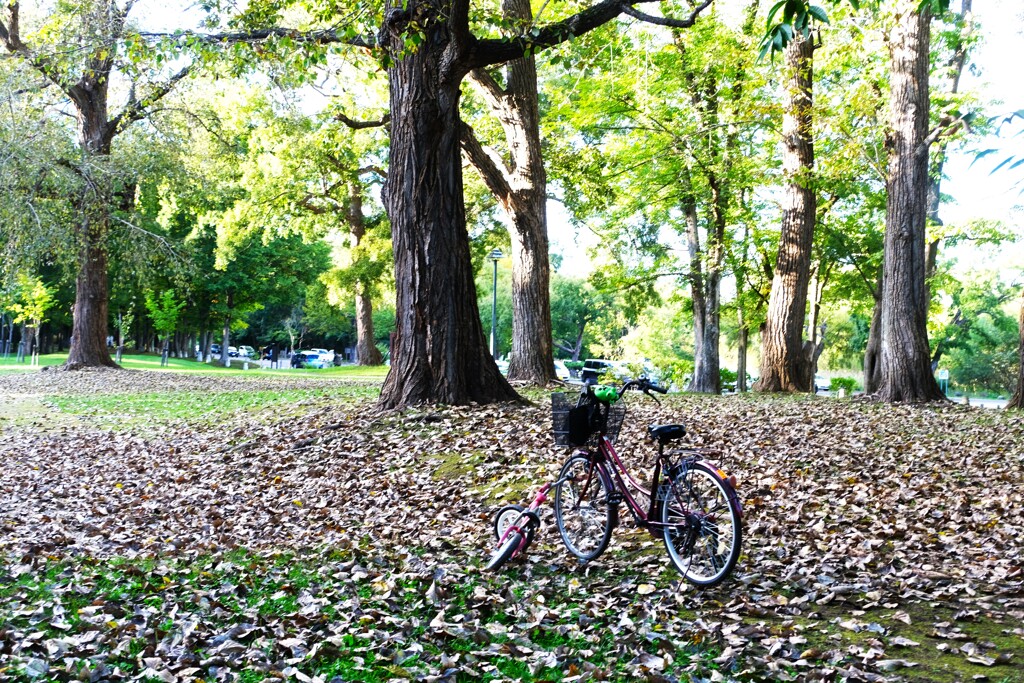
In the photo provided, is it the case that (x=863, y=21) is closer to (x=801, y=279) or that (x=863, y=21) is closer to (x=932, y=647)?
(x=801, y=279)

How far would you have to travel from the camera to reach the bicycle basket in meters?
6.14

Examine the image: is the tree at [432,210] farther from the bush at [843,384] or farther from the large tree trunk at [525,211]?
the bush at [843,384]

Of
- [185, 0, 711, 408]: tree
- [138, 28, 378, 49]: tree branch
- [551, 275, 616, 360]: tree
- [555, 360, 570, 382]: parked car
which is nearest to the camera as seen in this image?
[185, 0, 711, 408]: tree

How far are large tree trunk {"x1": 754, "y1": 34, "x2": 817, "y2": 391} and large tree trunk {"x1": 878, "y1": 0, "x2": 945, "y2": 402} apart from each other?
268 centimetres

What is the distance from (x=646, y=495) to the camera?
605 cm

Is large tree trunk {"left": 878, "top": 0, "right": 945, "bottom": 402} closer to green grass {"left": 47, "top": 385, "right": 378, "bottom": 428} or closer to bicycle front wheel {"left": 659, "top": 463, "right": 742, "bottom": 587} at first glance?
green grass {"left": 47, "top": 385, "right": 378, "bottom": 428}

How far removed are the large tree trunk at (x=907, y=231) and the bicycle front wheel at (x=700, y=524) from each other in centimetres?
1154

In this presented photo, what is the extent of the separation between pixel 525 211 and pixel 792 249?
19.5 feet

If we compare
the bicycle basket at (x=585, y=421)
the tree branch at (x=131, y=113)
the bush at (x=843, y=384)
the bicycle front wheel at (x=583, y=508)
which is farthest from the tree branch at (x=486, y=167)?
the bush at (x=843, y=384)

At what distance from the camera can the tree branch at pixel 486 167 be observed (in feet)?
56.1

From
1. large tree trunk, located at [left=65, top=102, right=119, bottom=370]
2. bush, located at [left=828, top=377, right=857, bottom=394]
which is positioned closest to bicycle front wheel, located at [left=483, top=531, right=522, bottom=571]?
large tree trunk, located at [left=65, top=102, right=119, bottom=370]

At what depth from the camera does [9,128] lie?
2325cm

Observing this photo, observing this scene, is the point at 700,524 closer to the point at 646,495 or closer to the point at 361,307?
the point at 646,495

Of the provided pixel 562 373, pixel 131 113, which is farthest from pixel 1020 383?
pixel 131 113
